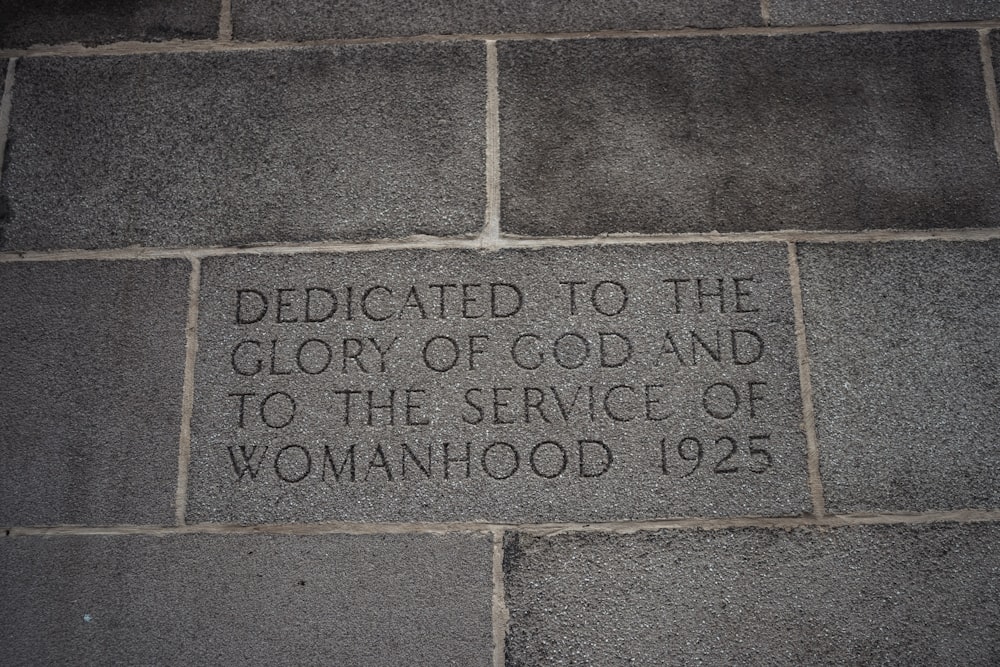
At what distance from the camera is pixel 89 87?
2754 millimetres

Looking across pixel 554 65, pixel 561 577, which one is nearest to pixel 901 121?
pixel 554 65

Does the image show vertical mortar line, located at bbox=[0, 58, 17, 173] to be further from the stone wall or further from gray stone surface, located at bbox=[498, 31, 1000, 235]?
gray stone surface, located at bbox=[498, 31, 1000, 235]

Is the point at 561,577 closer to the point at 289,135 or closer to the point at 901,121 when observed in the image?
the point at 289,135

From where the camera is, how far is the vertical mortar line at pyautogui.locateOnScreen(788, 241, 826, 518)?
2.41 meters

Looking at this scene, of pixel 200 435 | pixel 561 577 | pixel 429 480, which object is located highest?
pixel 200 435

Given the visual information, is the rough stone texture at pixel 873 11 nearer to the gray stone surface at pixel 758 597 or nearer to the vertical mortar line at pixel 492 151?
the vertical mortar line at pixel 492 151

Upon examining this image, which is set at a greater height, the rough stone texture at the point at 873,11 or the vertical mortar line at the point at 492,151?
the rough stone texture at the point at 873,11

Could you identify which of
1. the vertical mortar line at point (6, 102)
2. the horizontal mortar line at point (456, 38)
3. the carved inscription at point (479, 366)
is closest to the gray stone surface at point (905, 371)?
the carved inscription at point (479, 366)

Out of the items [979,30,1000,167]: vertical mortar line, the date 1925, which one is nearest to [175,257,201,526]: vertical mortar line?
the date 1925

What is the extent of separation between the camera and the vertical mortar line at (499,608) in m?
2.34

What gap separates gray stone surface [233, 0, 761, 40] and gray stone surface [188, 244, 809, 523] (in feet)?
2.91

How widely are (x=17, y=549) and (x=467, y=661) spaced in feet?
5.12

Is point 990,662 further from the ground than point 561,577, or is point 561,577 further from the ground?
point 561,577

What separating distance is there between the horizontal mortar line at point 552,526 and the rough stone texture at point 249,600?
2cm
